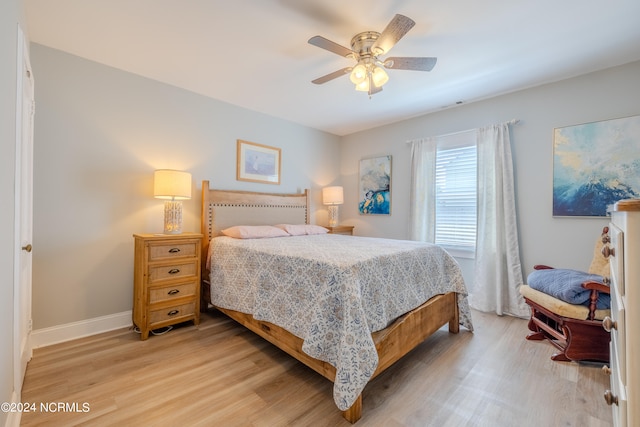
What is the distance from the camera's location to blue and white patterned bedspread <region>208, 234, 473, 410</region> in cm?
149

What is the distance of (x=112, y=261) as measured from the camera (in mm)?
2639

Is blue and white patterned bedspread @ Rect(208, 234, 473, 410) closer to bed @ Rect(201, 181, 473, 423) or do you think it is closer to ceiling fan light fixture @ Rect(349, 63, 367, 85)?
bed @ Rect(201, 181, 473, 423)

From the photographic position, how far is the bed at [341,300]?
59.3 inches

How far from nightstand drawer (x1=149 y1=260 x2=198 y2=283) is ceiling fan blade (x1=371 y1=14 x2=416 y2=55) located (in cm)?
247

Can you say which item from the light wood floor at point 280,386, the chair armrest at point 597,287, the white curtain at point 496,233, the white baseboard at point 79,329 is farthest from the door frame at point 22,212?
the white curtain at point 496,233

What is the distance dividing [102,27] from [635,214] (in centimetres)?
315

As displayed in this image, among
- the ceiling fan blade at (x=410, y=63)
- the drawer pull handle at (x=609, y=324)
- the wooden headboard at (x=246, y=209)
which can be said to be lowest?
the drawer pull handle at (x=609, y=324)

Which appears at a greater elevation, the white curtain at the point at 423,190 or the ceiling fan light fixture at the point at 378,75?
the ceiling fan light fixture at the point at 378,75

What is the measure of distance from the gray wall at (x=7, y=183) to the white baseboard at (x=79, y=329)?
3.70 ft

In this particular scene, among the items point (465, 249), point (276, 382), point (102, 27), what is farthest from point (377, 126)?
point (276, 382)

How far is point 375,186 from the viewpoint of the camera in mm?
4352

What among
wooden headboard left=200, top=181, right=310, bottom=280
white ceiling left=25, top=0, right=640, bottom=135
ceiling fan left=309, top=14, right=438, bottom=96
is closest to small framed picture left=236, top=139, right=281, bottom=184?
wooden headboard left=200, top=181, right=310, bottom=280

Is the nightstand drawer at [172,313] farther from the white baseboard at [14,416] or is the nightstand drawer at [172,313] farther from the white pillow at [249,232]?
the white baseboard at [14,416]

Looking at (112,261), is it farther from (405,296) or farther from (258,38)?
(405,296)
